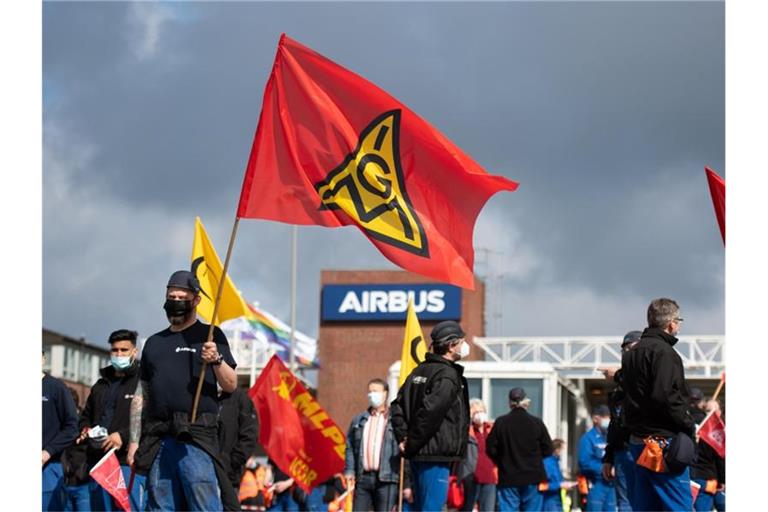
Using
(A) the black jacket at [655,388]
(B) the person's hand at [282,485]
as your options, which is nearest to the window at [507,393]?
(B) the person's hand at [282,485]

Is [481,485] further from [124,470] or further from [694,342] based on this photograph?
[694,342]

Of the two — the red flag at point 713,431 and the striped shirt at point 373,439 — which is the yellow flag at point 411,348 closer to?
the striped shirt at point 373,439

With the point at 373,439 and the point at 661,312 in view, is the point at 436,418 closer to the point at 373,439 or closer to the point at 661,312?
the point at 661,312

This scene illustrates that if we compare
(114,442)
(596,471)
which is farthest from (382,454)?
(596,471)

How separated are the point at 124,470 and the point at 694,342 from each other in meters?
42.2

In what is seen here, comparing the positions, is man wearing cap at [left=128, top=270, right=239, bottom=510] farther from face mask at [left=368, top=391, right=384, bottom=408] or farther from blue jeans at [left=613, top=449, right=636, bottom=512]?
face mask at [left=368, top=391, right=384, bottom=408]

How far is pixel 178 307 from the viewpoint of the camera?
10.3m

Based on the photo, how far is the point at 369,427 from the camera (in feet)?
53.4

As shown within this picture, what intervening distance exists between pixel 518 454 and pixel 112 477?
7052 millimetres

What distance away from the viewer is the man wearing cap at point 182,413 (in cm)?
1016

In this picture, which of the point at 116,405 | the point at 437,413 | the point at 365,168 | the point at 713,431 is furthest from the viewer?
the point at 713,431

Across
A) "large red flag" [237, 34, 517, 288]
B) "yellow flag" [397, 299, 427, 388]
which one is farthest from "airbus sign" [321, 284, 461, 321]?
"large red flag" [237, 34, 517, 288]

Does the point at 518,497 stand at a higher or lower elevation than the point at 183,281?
lower

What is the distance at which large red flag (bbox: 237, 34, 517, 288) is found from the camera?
1116cm
